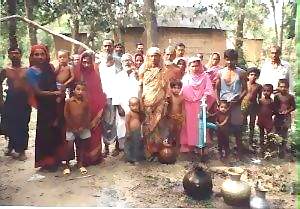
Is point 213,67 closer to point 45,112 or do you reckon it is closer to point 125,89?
point 125,89

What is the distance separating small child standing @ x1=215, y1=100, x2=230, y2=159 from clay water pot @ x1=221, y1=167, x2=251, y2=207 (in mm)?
189

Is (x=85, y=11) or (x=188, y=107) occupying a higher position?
(x=85, y=11)

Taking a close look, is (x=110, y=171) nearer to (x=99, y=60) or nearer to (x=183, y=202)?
(x=183, y=202)

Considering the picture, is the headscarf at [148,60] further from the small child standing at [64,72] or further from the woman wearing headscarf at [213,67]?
the small child standing at [64,72]

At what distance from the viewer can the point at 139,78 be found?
11.4 feet

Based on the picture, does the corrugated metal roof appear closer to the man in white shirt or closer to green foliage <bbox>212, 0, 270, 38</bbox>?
green foliage <bbox>212, 0, 270, 38</bbox>

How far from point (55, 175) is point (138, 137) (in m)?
0.60

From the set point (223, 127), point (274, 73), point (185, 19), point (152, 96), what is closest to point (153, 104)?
point (152, 96)

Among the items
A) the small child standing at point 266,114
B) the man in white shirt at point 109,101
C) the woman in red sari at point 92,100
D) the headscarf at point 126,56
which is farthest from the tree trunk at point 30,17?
the small child standing at point 266,114

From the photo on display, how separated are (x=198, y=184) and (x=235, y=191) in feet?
0.77

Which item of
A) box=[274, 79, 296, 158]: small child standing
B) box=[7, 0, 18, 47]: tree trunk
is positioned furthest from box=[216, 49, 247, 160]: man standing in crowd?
box=[7, 0, 18, 47]: tree trunk

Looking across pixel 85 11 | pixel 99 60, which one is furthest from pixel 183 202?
pixel 85 11

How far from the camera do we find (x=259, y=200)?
129 inches

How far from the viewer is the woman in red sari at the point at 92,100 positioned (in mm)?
3465
